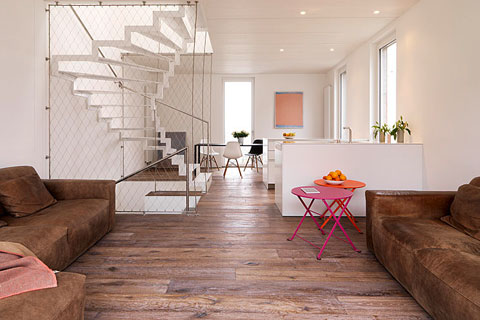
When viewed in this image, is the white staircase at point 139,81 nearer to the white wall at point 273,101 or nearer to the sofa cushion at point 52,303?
the white wall at point 273,101

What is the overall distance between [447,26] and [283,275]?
3242 millimetres

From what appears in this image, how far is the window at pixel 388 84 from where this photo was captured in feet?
17.1

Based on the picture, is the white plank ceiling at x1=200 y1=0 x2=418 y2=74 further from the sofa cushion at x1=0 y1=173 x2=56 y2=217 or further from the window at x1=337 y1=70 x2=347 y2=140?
the sofa cushion at x1=0 y1=173 x2=56 y2=217

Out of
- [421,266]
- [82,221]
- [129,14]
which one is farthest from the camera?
[129,14]

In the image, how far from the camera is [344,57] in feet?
24.2

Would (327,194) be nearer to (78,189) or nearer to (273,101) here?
(78,189)

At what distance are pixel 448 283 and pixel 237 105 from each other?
8.53 m

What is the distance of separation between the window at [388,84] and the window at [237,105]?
180 inches

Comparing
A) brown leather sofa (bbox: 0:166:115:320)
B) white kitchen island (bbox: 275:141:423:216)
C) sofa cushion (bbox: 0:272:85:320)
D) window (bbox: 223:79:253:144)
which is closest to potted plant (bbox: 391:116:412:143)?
white kitchen island (bbox: 275:141:423:216)

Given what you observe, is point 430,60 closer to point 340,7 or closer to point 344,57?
point 340,7

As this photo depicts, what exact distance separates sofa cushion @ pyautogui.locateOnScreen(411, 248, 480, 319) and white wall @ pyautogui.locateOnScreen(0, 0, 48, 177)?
3.79 m

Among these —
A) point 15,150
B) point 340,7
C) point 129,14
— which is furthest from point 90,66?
point 340,7

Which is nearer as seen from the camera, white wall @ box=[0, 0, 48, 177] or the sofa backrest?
the sofa backrest

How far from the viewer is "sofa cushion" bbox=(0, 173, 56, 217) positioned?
2746 millimetres
